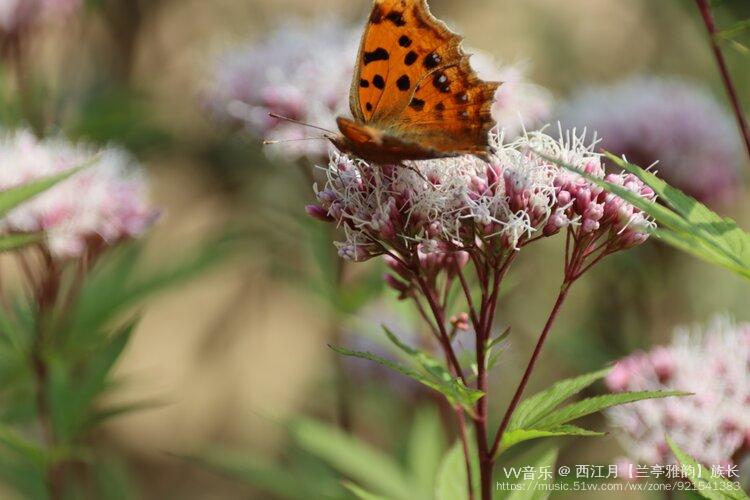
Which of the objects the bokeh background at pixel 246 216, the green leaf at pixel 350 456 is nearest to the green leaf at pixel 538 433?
the green leaf at pixel 350 456

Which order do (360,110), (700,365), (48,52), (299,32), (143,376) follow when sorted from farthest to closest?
1. (48,52)
2. (143,376)
3. (299,32)
4. (700,365)
5. (360,110)

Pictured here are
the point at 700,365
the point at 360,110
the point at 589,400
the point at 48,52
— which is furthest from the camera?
the point at 48,52

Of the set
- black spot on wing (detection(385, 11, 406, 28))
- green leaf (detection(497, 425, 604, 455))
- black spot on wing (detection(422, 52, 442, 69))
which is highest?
black spot on wing (detection(385, 11, 406, 28))

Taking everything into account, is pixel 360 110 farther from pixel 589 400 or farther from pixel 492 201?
pixel 589 400

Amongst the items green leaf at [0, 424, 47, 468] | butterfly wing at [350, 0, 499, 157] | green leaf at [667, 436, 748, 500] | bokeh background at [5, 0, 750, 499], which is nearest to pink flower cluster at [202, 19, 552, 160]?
bokeh background at [5, 0, 750, 499]

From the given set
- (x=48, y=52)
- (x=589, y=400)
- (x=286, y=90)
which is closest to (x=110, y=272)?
(x=286, y=90)

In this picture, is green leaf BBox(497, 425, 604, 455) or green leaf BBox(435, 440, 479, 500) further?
green leaf BBox(435, 440, 479, 500)

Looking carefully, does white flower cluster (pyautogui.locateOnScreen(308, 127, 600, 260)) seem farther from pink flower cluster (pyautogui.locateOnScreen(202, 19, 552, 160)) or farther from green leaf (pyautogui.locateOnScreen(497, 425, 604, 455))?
pink flower cluster (pyautogui.locateOnScreen(202, 19, 552, 160))
